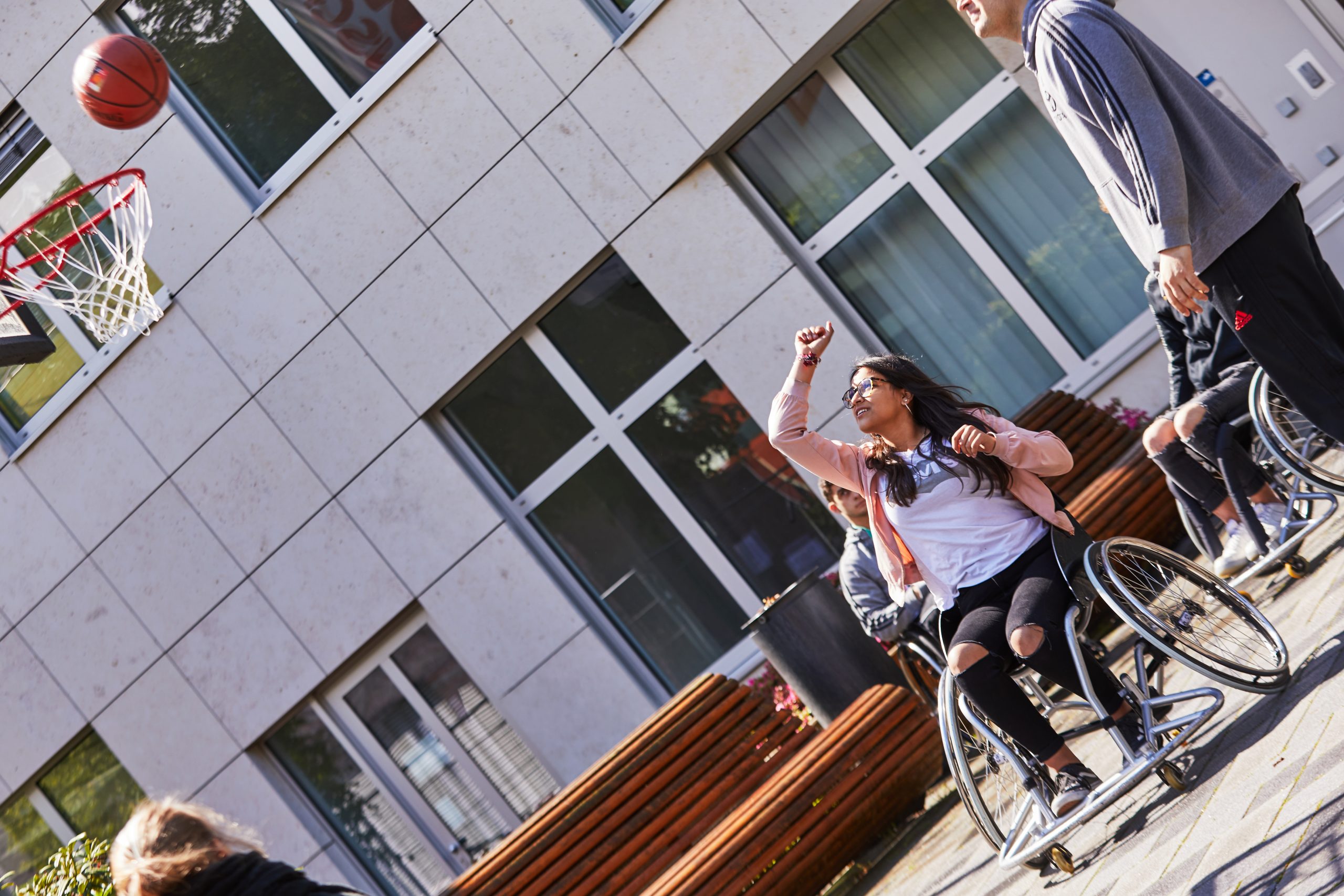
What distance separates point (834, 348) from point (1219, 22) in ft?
10.7

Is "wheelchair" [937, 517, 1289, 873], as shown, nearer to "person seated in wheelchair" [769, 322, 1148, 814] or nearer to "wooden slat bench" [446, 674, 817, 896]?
"person seated in wheelchair" [769, 322, 1148, 814]

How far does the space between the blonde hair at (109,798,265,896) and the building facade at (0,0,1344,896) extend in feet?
19.7

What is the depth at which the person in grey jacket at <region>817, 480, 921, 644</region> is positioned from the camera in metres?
5.66

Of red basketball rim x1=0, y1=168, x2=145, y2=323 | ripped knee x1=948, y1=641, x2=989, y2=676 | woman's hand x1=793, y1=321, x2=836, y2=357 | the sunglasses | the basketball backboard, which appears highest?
red basketball rim x1=0, y1=168, x2=145, y2=323

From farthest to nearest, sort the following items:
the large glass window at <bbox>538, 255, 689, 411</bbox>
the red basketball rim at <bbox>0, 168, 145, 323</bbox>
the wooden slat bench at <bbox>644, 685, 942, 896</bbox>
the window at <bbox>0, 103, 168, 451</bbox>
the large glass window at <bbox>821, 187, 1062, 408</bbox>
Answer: the window at <bbox>0, 103, 168, 451</bbox>, the large glass window at <bbox>538, 255, 689, 411</bbox>, the large glass window at <bbox>821, 187, 1062, 408</bbox>, the red basketball rim at <bbox>0, 168, 145, 323</bbox>, the wooden slat bench at <bbox>644, 685, 942, 896</bbox>

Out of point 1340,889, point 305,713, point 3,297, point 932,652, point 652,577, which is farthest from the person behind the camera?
point 305,713

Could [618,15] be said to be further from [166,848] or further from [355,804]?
[166,848]

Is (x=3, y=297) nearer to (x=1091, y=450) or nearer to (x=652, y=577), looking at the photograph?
(x=652, y=577)

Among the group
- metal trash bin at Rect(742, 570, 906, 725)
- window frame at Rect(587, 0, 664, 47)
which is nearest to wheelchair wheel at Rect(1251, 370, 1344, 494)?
metal trash bin at Rect(742, 570, 906, 725)

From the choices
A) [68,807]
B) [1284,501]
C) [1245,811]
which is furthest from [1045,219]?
[68,807]

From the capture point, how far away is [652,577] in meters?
9.27

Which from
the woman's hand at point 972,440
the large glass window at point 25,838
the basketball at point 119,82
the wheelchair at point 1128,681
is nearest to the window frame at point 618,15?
the basketball at point 119,82

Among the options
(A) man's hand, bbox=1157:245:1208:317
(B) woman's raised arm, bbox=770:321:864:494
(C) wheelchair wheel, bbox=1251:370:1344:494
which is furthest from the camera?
(C) wheelchair wheel, bbox=1251:370:1344:494

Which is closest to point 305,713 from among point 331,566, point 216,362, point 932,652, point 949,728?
point 331,566
